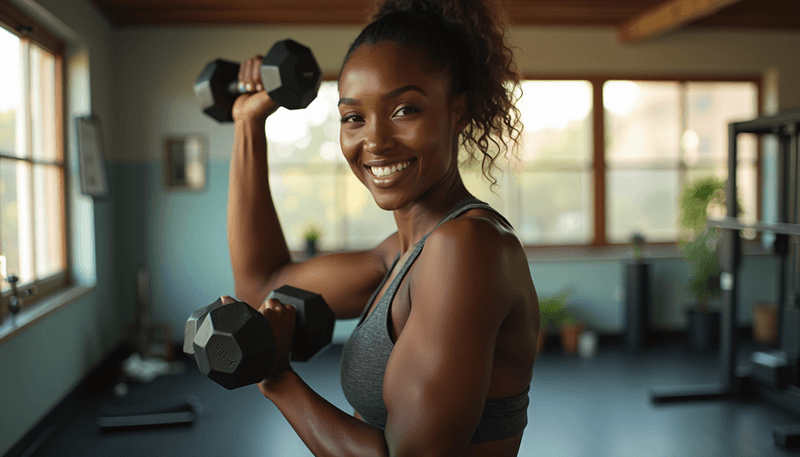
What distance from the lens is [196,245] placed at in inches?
174

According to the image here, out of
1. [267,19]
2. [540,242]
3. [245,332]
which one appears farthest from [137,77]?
[245,332]

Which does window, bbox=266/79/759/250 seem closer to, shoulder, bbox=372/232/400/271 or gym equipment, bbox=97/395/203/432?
gym equipment, bbox=97/395/203/432

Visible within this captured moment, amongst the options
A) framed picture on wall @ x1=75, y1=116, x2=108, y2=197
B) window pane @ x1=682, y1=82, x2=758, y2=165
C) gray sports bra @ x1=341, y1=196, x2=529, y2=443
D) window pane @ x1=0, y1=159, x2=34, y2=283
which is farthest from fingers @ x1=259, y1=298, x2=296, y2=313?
window pane @ x1=682, y1=82, x2=758, y2=165

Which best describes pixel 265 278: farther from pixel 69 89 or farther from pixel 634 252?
pixel 634 252

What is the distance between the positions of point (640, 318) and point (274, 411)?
290 cm

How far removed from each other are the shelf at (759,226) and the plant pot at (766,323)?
1.85 metres

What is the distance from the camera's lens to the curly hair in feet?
2.45

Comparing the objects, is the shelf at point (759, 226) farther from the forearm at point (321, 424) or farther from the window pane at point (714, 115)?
the forearm at point (321, 424)

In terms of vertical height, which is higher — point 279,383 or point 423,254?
point 423,254

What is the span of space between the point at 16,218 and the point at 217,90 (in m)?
2.46

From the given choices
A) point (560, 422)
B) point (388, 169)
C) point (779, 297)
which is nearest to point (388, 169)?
point (388, 169)

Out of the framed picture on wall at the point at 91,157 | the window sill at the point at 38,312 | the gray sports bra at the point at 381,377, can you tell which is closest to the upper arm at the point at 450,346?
the gray sports bra at the point at 381,377

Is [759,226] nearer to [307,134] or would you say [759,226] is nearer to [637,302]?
[637,302]

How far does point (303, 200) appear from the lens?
4.55 m
